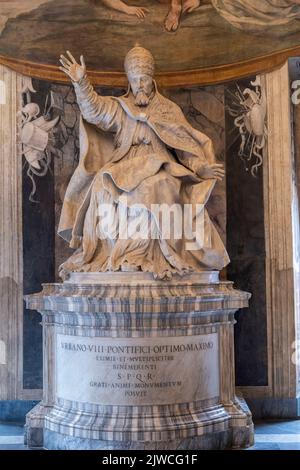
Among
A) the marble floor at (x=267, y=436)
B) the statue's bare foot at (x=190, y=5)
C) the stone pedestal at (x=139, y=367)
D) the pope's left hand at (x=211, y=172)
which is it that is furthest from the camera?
the statue's bare foot at (x=190, y=5)

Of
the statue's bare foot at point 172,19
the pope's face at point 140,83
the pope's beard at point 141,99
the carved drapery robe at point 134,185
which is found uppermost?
the statue's bare foot at point 172,19

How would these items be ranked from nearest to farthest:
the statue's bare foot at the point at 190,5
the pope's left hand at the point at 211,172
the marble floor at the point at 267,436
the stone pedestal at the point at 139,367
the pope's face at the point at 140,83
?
the stone pedestal at the point at 139,367 < the marble floor at the point at 267,436 < the pope's left hand at the point at 211,172 < the pope's face at the point at 140,83 < the statue's bare foot at the point at 190,5

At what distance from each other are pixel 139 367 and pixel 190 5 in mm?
4420

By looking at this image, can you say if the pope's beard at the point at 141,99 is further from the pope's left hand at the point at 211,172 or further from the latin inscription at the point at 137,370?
the latin inscription at the point at 137,370

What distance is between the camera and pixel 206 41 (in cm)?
685

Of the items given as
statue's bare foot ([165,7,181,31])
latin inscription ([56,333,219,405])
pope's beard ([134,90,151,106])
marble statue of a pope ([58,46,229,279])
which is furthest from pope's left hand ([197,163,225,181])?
statue's bare foot ([165,7,181,31])

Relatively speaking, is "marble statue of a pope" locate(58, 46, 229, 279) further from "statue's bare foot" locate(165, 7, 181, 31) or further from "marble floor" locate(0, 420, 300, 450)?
"marble floor" locate(0, 420, 300, 450)

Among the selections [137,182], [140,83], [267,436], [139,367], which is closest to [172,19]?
[140,83]

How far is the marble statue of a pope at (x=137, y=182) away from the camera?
506 centimetres

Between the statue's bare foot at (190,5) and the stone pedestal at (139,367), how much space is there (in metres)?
3.54

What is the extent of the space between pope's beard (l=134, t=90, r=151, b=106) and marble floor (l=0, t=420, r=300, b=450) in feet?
11.1

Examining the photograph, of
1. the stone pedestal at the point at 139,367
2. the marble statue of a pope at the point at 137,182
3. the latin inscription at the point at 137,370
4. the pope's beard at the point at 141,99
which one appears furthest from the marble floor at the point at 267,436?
the pope's beard at the point at 141,99

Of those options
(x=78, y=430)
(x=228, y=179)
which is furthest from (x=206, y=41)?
(x=78, y=430)

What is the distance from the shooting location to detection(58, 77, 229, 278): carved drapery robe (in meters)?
5.06
